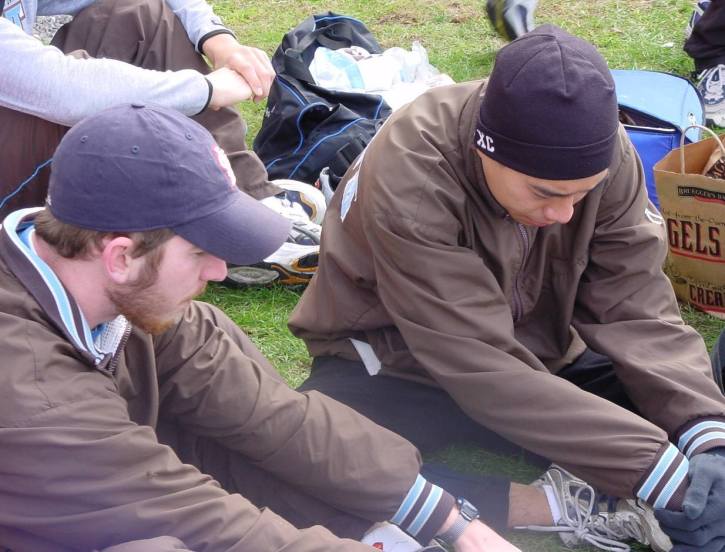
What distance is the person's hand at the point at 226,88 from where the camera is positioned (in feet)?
10.5

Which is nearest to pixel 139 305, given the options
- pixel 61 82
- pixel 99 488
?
pixel 99 488

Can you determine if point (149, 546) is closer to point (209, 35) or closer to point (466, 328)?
point (466, 328)

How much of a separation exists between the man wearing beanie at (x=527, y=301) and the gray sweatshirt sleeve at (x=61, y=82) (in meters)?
0.69

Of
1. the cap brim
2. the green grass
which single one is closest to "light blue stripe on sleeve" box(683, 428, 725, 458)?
the cap brim

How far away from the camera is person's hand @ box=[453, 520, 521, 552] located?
2.36m

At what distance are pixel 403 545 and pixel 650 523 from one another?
58cm

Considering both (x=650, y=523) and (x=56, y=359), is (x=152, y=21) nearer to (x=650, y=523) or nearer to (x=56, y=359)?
(x=56, y=359)

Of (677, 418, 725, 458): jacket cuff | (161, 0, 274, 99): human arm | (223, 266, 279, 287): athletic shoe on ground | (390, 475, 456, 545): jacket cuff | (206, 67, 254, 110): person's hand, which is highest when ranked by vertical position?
(161, 0, 274, 99): human arm

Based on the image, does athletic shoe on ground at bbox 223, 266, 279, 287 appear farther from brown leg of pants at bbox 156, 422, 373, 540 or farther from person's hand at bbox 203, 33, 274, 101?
brown leg of pants at bbox 156, 422, 373, 540


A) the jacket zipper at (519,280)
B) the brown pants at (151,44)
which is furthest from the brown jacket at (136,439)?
the brown pants at (151,44)

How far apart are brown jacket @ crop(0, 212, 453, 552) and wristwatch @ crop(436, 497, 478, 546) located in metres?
0.04

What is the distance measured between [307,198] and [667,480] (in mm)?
1799

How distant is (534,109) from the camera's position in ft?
7.36

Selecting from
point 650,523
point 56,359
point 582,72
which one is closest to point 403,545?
point 650,523
